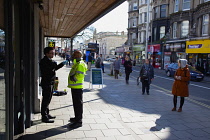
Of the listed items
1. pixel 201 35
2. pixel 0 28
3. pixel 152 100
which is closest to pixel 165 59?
pixel 201 35

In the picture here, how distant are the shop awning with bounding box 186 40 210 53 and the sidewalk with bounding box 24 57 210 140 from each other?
59.2 feet

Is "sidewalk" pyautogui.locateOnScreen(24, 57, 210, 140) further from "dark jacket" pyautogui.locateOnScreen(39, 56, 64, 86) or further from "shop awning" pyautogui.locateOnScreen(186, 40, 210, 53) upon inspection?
"shop awning" pyautogui.locateOnScreen(186, 40, 210, 53)

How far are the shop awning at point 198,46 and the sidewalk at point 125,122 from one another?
18.0m

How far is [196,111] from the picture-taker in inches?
282

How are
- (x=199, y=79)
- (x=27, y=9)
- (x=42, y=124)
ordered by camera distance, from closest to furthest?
(x=27, y=9) < (x=42, y=124) < (x=199, y=79)

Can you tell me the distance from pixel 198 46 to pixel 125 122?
22446mm

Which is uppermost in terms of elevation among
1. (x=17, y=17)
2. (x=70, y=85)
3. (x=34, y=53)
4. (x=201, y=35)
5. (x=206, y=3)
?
(x=206, y=3)

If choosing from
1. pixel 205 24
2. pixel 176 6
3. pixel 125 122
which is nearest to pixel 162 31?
pixel 176 6

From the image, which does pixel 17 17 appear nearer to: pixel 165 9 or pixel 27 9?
pixel 27 9

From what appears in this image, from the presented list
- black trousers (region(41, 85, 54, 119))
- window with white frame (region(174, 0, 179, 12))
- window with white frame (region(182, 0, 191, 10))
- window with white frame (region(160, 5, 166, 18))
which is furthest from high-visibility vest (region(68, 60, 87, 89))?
window with white frame (region(160, 5, 166, 18))

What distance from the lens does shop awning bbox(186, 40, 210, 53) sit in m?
23.6

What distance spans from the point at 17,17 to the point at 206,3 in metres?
24.0

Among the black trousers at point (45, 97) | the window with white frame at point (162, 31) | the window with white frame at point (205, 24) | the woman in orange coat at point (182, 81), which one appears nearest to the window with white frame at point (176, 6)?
the window with white frame at point (162, 31)

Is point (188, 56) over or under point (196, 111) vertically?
over
